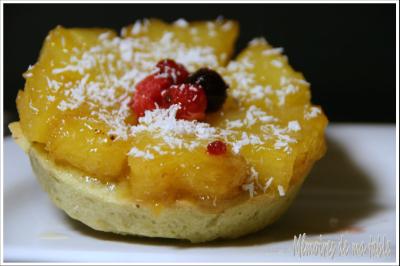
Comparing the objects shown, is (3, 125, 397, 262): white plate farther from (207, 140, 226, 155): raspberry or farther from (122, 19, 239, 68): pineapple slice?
(122, 19, 239, 68): pineapple slice

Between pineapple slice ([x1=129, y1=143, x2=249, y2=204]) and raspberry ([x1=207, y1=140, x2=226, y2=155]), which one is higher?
raspberry ([x1=207, y1=140, x2=226, y2=155])

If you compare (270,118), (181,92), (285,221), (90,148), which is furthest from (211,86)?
(285,221)

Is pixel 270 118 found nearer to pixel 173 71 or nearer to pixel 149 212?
pixel 173 71

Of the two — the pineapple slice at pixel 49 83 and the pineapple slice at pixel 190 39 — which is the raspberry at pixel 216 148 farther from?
the pineapple slice at pixel 190 39

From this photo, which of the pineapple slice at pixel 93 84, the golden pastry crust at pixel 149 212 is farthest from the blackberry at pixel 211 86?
the golden pastry crust at pixel 149 212

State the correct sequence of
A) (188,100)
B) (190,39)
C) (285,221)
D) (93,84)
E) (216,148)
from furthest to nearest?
1. (190,39)
2. (285,221)
3. (93,84)
4. (188,100)
5. (216,148)

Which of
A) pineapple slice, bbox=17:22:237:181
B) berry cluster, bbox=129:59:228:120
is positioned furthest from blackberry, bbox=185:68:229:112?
pineapple slice, bbox=17:22:237:181
